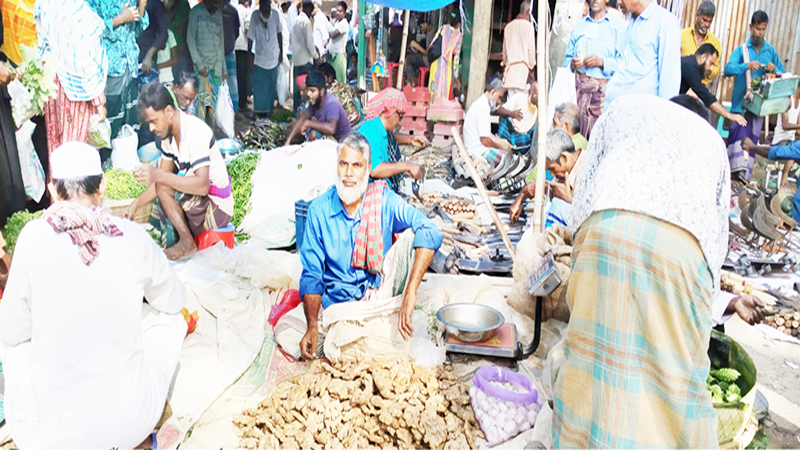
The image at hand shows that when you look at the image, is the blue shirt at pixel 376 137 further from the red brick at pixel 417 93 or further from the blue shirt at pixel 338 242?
the red brick at pixel 417 93

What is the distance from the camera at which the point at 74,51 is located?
388 centimetres

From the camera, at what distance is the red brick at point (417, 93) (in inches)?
324

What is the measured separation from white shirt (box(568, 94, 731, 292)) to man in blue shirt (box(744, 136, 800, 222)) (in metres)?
4.24

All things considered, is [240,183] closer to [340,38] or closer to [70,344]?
[340,38]

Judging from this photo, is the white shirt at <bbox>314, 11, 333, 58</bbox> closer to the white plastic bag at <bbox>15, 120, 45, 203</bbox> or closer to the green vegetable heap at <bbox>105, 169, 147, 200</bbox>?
the green vegetable heap at <bbox>105, 169, 147, 200</bbox>

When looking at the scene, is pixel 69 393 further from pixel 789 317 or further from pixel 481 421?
pixel 789 317

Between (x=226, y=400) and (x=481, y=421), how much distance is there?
1525 mm

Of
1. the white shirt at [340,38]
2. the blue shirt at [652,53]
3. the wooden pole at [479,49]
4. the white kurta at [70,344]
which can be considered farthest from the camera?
the wooden pole at [479,49]

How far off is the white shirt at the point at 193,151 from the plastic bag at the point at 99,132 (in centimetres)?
42

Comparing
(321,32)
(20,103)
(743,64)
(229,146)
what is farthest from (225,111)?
(743,64)

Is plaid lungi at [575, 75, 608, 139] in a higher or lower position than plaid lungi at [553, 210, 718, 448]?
higher

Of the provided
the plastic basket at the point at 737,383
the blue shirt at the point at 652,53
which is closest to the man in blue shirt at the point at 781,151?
the blue shirt at the point at 652,53

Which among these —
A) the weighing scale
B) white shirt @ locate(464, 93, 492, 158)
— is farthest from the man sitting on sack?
white shirt @ locate(464, 93, 492, 158)

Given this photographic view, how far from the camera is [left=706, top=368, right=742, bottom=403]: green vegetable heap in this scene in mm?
2812
